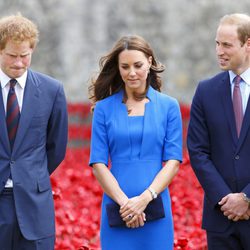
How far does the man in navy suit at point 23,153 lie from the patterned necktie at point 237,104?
1.25 m

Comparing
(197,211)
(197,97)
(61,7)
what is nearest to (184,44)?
(61,7)

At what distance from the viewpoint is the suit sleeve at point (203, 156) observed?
6738 mm

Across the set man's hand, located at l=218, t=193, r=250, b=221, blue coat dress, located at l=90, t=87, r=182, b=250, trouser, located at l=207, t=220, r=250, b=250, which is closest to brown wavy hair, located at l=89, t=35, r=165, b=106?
blue coat dress, located at l=90, t=87, r=182, b=250

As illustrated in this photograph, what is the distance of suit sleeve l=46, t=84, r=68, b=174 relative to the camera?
22.8ft

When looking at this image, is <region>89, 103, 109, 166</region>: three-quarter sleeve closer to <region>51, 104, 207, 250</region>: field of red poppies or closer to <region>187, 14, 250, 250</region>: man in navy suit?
<region>187, 14, 250, 250</region>: man in navy suit

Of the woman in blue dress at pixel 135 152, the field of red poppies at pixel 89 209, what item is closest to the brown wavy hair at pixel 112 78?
the woman in blue dress at pixel 135 152

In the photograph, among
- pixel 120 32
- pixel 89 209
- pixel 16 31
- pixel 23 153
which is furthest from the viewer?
pixel 120 32

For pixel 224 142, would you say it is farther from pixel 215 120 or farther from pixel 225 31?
pixel 225 31

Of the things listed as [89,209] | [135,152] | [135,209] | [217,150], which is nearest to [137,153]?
[135,152]

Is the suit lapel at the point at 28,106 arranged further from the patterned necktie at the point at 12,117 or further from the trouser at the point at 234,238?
the trouser at the point at 234,238

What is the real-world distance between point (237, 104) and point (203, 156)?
0.42m

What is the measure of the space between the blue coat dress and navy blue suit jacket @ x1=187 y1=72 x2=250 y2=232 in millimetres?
144

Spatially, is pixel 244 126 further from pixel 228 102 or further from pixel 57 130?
pixel 57 130

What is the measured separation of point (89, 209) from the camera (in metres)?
9.80
